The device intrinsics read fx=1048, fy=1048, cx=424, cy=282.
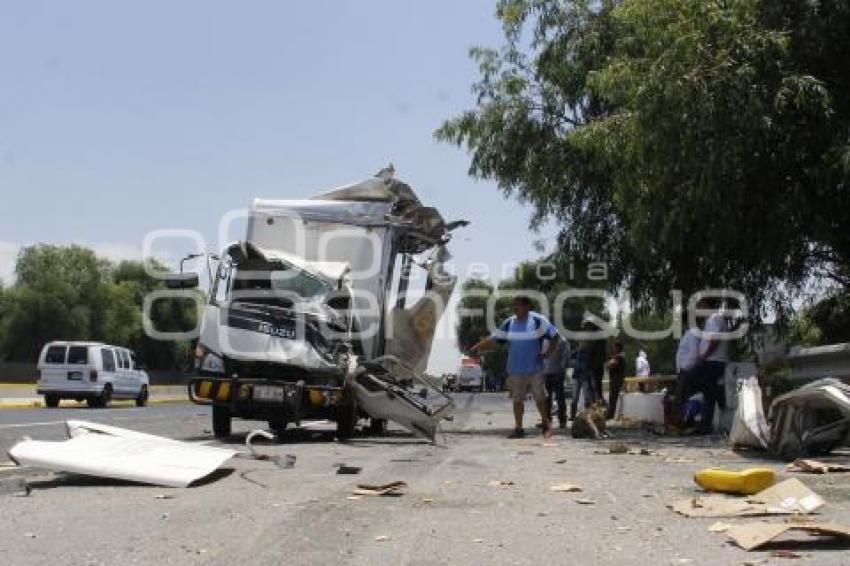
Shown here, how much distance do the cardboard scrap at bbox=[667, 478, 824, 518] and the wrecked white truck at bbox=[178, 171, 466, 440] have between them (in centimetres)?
622

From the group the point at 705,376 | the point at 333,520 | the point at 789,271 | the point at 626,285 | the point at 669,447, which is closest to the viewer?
the point at 333,520

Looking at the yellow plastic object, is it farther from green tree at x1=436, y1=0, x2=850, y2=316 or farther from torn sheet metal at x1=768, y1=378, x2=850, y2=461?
green tree at x1=436, y1=0, x2=850, y2=316

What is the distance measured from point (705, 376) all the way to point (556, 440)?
2.07m

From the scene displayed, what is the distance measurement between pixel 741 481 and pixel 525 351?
24.2ft

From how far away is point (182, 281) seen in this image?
13.1m

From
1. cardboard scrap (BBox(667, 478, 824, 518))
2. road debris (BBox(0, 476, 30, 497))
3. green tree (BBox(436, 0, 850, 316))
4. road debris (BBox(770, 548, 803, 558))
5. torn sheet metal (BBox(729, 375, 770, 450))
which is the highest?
green tree (BBox(436, 0, 850, 316))

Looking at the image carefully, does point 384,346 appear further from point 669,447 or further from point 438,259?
point 669,447

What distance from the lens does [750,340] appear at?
15625 mm

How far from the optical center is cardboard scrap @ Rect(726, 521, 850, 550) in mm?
5180

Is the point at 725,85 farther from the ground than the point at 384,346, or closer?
farther from the ground

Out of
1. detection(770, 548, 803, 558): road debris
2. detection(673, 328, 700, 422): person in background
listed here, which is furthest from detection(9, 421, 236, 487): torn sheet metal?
detection(673, 328, 700, 422): person in background

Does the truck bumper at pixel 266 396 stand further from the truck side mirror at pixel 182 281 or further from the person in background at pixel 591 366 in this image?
the person in background at pixel 591 366

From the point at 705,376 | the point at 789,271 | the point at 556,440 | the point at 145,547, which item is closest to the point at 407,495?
the point at 145,547

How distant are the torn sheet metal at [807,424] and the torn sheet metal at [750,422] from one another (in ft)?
0.62
